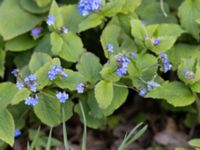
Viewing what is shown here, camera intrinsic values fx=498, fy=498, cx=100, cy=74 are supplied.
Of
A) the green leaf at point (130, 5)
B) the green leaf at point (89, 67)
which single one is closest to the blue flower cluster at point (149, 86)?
the green leaf at point (89, 67)

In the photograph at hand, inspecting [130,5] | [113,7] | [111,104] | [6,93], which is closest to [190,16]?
[130,5]

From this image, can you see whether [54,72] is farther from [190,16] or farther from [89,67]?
[190,16]

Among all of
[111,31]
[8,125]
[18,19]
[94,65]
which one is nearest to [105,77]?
[94,65]

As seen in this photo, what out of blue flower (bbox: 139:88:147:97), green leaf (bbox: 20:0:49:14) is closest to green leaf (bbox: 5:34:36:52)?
green leaf (bbox: 20:0:49:14)

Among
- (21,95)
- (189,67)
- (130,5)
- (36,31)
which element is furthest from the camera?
(36,31)

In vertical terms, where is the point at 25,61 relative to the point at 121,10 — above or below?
below

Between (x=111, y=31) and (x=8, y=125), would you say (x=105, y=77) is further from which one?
(x=8, y=125)
